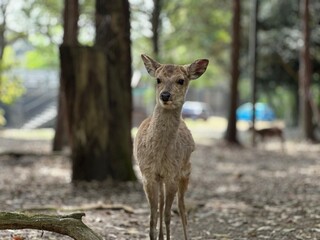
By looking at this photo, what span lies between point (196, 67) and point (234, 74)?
15405 millimetres

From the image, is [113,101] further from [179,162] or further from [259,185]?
[179,162]

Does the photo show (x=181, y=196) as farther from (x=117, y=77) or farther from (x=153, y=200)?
(x=117, y=77)

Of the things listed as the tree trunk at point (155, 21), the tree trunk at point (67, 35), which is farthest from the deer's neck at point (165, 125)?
the tree trunk at point (155, 21)

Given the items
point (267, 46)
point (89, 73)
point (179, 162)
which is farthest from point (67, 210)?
point (267, 46)

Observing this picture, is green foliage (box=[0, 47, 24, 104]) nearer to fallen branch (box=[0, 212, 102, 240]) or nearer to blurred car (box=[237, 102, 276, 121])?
fallen branch (box=[0, 212, 102, 240])

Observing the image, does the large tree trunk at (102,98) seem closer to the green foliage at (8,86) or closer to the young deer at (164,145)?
the young deer at (164,145)

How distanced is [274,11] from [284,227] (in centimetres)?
2251

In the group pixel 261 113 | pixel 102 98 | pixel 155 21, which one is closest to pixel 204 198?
pixel 102 98

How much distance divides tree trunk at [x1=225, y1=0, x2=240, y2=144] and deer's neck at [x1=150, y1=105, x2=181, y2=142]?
608 inches

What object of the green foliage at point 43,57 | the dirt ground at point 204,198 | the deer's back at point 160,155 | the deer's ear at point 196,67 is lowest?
the dirt ground at point 204,198

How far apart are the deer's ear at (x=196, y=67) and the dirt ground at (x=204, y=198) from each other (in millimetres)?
1972

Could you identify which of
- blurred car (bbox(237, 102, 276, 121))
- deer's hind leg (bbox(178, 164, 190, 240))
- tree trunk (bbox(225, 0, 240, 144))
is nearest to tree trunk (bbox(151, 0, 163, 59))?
tree trunk (bbox(225, 0, 240, 144))

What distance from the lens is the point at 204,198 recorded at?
32.2 feet

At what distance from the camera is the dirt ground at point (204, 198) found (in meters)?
6.96
